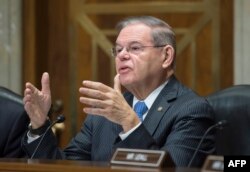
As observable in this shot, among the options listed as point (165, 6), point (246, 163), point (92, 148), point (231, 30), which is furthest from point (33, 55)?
point (246, 163)

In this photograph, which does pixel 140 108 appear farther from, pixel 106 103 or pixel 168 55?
pixel 106 103

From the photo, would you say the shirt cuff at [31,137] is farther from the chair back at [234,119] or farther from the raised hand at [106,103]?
the chair back at [234,119]

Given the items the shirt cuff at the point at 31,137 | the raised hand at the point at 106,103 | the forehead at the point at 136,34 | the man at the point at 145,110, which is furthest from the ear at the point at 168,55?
the shirt cuff at the point at 31,137

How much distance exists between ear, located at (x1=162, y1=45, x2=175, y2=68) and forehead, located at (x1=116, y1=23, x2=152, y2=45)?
0.11m

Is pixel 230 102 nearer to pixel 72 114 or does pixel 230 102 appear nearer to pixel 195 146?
pixel 195 146

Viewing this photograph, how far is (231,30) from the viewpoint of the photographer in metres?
5.18

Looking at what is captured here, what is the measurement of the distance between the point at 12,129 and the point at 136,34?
2.80 feet

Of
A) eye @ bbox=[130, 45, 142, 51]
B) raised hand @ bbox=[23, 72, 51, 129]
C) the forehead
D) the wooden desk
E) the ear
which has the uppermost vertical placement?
the forehead

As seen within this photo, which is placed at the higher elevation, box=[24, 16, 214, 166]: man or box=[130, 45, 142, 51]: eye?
box=[130, 45, 142, 51]: eye

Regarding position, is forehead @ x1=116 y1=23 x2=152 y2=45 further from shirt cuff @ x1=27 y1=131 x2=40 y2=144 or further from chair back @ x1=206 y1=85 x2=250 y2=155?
shirt cuff @ x1=27 y1=131 x2=40 y2=144

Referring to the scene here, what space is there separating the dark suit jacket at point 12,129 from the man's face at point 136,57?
0.65 metres

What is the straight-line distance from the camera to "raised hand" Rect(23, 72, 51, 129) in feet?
10.9

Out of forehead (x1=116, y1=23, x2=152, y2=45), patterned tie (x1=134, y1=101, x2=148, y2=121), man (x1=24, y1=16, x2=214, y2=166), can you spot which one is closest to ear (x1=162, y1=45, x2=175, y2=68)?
man (x1=24, y1=16, x2=214, y2=166)

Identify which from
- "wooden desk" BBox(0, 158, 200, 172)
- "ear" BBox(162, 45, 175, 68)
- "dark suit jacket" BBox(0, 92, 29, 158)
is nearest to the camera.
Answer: "wooden desk" BBox(0, 158, 200, 172)
